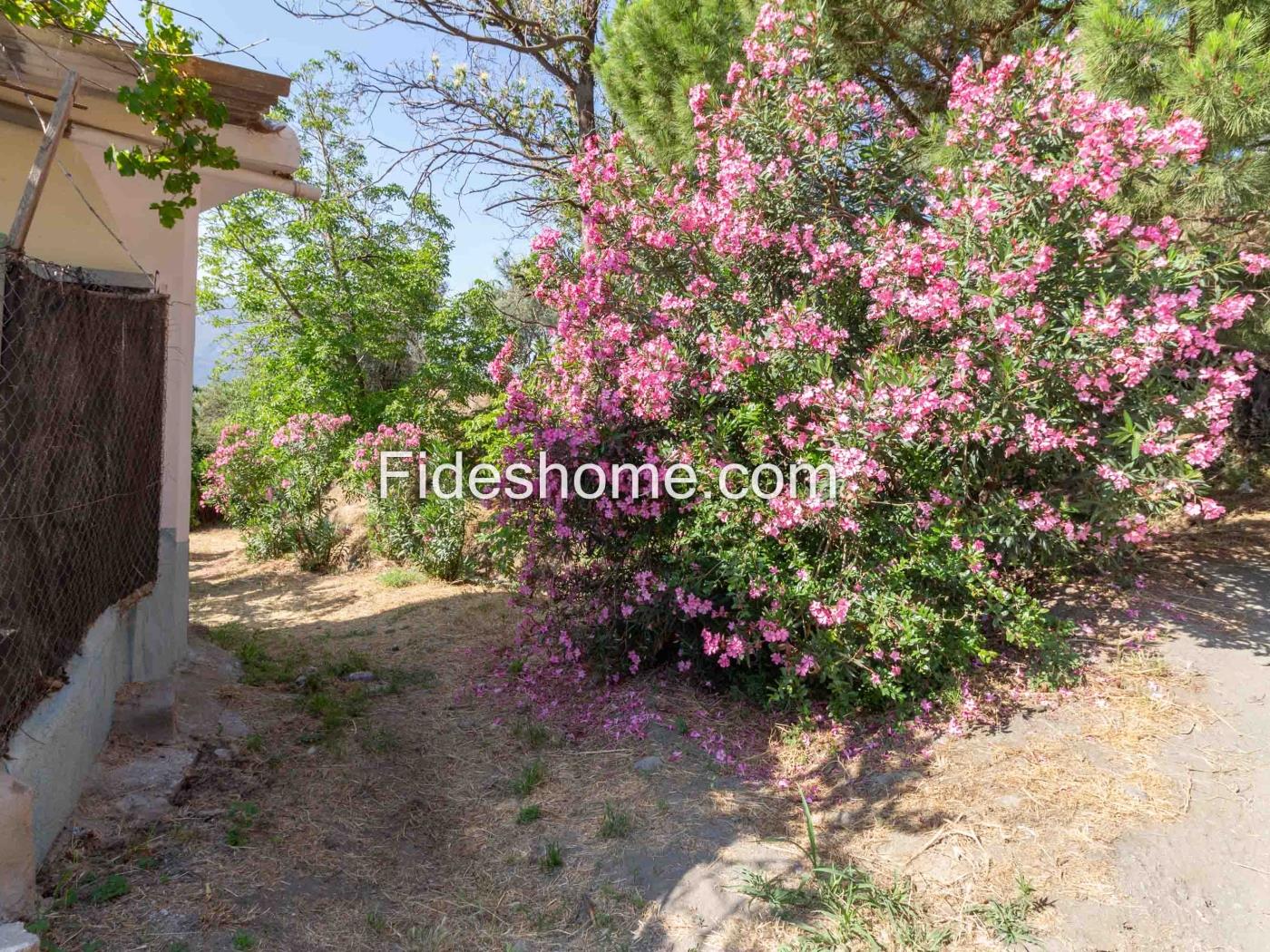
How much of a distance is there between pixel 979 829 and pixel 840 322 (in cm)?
234

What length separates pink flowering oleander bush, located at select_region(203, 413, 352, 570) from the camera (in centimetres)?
848

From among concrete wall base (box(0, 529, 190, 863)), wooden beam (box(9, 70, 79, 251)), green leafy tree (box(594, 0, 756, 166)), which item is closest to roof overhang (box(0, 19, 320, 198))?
wooden beam (box(9, 70, 79, 251))

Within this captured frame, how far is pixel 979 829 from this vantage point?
115 inches

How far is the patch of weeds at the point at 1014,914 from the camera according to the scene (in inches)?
94.0

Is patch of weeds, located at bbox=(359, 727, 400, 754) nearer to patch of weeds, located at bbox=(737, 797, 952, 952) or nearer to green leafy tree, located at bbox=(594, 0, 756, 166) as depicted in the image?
patch of weeds, located at bbox=(737, 797, 952, 952)

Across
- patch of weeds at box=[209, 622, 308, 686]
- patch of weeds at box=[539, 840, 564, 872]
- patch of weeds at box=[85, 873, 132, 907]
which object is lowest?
patch of weeds at box=[539, 840, 564, 872]

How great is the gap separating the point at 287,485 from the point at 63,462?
607cm

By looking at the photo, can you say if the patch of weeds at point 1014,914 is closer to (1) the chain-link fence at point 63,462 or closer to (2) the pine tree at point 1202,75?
(1) the chain-link fence at point 63,462

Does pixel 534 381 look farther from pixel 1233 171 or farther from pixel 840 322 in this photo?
pixel 1233 171

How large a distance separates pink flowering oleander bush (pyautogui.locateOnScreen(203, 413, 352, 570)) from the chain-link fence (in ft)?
15.9

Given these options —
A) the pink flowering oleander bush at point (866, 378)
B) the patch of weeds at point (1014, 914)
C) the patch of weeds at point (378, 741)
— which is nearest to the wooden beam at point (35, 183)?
the pink flowering oleander bush at point (866, 378)

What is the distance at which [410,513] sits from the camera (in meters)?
7.96

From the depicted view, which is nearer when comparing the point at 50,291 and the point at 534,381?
the point at 50,291

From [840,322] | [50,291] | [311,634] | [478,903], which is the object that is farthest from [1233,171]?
[311,634]
